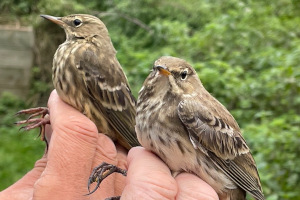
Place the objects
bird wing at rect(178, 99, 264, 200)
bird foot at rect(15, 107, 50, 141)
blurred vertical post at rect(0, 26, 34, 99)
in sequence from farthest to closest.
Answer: blurred vertical post at rect(0, 26, 34, 99)
bird foot at rect(15, 107, 50, 141)
bird wing at rect(178, 99, 264, 200)

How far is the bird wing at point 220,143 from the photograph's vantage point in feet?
8.01

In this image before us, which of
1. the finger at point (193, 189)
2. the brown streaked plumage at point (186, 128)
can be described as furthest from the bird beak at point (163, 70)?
the finger at point (193, 189)

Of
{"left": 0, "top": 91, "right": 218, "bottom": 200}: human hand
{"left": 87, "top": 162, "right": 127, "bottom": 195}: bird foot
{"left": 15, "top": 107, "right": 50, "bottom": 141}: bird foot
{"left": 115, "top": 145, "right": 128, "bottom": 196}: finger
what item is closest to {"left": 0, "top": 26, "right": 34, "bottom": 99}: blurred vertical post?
{"left": 15, "top": 107, "right": 50, "bottom": 141}: bird foot

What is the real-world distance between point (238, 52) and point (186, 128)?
4.05 m

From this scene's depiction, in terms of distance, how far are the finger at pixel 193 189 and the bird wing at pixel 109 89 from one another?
69 cm

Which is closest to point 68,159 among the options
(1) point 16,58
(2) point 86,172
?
(2) point 86,172

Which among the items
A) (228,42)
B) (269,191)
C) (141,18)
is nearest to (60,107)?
(269,191)

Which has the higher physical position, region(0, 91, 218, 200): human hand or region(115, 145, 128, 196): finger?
region(0, 91, 218, 200): human hand

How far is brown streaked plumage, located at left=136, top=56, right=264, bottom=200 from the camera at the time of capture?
240 centimetres

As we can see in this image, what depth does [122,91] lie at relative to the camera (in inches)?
124

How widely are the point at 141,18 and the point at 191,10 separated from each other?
2.66 feet

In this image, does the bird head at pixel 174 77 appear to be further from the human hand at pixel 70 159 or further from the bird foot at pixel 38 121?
the bird foot at pixel 38 121

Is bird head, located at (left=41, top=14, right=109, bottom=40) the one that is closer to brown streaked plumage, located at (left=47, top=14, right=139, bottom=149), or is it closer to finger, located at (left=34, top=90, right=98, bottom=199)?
brown streaked plumage, located at (left=47, top=14, right=139, bottom=149)

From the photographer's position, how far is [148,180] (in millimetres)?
2205
